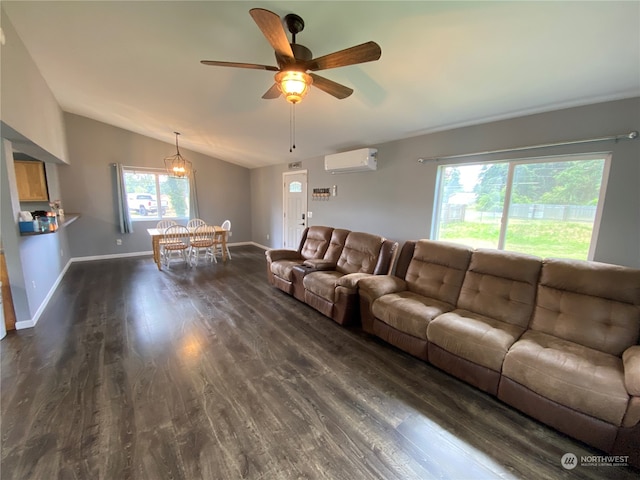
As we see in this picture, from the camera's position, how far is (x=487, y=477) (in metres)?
1.43

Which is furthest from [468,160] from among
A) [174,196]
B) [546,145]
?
[174,196]

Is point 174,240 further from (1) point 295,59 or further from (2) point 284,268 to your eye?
(1) point 295,59

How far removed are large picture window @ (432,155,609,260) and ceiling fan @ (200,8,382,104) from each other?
2.04m

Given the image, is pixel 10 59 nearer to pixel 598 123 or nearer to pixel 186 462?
pixel 186 462

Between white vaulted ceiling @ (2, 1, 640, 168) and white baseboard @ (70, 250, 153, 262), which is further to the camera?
white baseboard @ (70, 250, 153, 262)

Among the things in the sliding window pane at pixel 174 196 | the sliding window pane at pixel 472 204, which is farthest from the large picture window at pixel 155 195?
the sliding window pane at pixel 472 204

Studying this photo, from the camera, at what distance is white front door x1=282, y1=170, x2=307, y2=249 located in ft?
18.9

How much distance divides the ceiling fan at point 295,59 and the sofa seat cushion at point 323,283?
2.03m

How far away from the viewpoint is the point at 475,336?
2020 mm

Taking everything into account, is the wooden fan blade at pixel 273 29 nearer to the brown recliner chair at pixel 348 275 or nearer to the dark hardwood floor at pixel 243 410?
the brown recliner chair at pixel 348 275

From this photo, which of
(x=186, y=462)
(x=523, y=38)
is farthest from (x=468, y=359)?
(x=523, y=38)

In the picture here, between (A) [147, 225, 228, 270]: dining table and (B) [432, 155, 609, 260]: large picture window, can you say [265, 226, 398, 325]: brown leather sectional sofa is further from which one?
(A) [147, 225, 228, 270]: dining table

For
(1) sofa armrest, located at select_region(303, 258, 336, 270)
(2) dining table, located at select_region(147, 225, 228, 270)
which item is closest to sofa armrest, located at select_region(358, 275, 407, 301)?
(1) sofa armrest, located at select_region(303, 258, 336, 270)

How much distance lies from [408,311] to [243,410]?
158 centimetres
